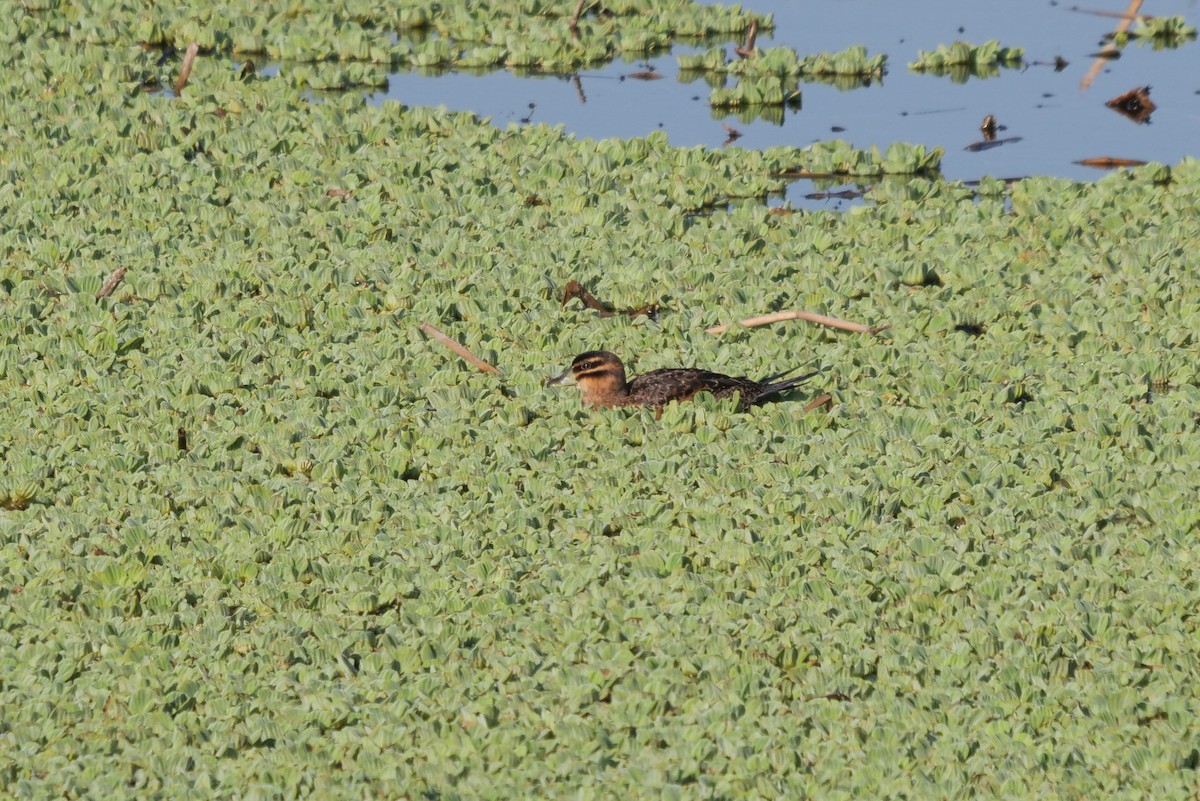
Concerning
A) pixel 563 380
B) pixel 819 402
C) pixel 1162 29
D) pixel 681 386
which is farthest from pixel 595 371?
pixel 1162 29

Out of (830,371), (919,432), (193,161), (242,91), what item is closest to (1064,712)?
(919,432)

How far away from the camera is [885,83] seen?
42.7ft

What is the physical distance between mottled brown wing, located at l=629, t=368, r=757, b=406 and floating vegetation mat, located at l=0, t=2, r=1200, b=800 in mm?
165

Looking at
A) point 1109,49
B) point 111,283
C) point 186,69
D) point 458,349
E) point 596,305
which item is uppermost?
point 186,69

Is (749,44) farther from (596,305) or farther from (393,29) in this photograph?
(596,305)

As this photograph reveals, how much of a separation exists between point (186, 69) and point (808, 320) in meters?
5.81

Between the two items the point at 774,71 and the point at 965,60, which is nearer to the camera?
the point at 774,71

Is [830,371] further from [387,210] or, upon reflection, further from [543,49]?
[543,49]

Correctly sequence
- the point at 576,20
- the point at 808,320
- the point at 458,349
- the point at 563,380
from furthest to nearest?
1. the point at 576,20
2. the point at 808,320
3. the point at 458,349
4. the point at 563,380

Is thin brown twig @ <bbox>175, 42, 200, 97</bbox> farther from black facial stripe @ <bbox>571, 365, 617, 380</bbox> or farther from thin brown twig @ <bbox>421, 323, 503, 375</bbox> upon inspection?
black facial stripe @ <bbox>571, 365, 617, 380</bbox>

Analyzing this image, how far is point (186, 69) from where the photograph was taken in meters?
12.0

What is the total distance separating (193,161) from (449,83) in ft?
9.55

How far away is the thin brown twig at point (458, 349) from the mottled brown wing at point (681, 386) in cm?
78

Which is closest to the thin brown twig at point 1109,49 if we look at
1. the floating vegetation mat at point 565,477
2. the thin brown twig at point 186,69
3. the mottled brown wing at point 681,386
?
the floating vegetation mat at point 565,477
